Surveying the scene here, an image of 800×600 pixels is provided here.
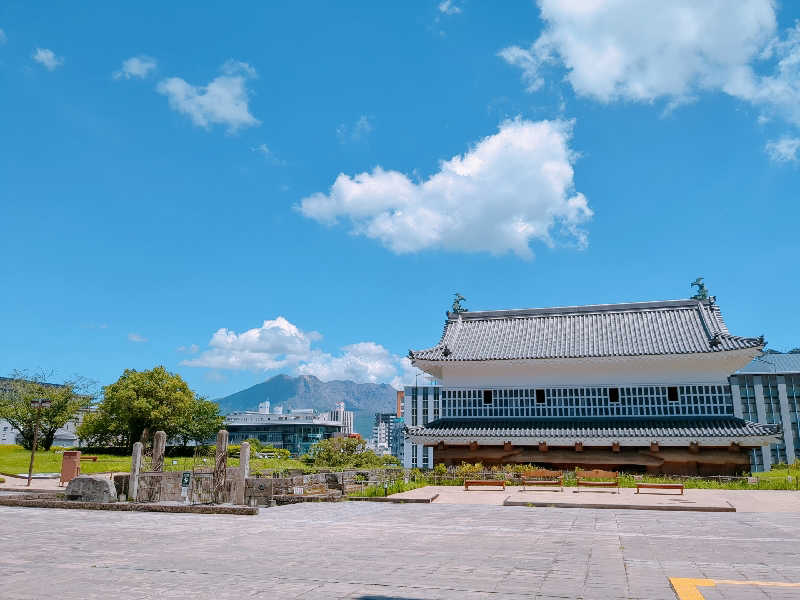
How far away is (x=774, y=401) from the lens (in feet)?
228

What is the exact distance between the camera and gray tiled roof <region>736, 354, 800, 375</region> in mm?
71500

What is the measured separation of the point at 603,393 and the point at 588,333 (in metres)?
3.81

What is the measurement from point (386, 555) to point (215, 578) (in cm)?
285

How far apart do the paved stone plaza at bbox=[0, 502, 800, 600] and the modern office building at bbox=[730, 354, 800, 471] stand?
64312mm

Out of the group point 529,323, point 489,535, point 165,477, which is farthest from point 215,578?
point 529,323

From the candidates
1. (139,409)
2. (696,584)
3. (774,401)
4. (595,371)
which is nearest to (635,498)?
(595,371)

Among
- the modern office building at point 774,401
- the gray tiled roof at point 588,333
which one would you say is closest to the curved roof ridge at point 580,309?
the gray tiled roof at point 588,333

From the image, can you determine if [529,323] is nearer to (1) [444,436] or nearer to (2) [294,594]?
(1) [444,436]

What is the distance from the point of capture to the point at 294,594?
680cm

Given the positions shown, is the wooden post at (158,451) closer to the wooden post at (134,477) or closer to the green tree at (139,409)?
the wooden post at (134,477)

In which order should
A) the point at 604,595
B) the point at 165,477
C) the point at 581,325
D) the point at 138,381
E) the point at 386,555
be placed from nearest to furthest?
the point at 604,595
the point at 386,555
the point at 165,477
the point at 581,325
the point at 138,381

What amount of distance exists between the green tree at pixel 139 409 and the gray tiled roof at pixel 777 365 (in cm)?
6612

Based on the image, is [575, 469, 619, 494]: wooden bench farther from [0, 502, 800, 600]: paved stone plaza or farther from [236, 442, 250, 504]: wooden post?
[236, 442, 250, 504]: wooden post

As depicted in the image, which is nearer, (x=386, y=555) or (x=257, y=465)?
(x=386, y=555)
